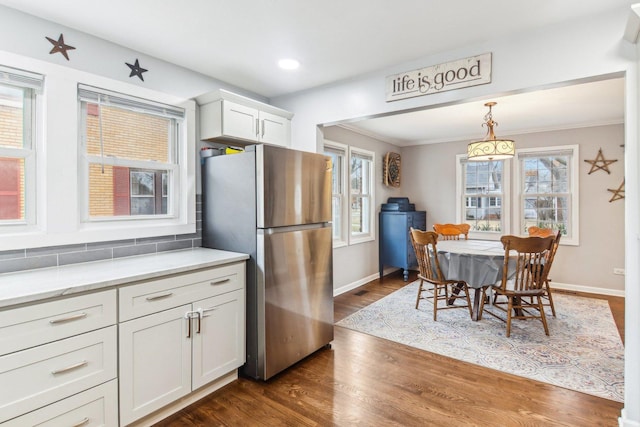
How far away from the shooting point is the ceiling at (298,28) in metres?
1.95

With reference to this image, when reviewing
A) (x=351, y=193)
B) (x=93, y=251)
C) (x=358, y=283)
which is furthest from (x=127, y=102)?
(x=358, y=283)

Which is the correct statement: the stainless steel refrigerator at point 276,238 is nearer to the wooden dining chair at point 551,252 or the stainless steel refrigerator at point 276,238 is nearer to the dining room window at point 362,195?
the wooden dining chair at point 551,252

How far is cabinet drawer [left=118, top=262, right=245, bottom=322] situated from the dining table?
2.25 meters

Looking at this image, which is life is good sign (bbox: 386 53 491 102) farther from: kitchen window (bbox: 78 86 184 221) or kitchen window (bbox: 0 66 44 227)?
kitchen window (bbox: 0 66 44 227)

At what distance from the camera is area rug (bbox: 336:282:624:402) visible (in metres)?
2.52

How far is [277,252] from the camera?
2.46 m

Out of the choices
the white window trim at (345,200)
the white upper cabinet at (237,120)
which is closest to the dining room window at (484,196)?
the white window trim at (345,200)

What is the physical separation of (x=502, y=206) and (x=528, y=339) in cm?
277

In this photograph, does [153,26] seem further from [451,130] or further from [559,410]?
[451,130]

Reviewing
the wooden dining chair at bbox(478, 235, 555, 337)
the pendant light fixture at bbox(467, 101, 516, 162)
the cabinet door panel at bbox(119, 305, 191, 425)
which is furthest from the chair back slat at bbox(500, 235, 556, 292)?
the cabinet door panel at bbox(119, 305, 191, 425)

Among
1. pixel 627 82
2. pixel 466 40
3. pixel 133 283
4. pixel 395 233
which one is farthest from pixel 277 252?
pixel 395 233

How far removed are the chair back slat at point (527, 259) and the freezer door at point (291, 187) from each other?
173cm

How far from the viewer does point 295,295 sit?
2604mm

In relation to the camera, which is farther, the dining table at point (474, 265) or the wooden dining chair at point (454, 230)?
the wooden dining chair at point (454, 230)
